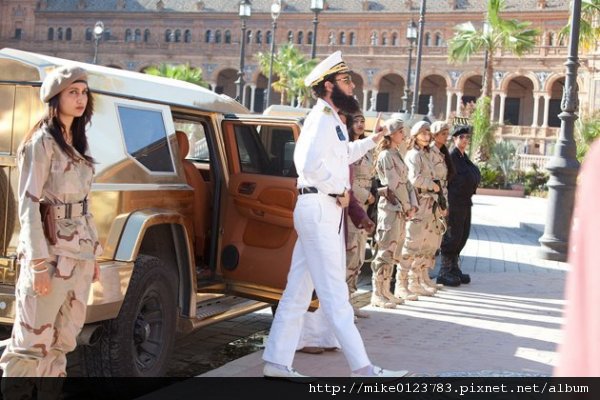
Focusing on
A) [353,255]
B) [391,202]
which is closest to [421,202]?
[391,202]

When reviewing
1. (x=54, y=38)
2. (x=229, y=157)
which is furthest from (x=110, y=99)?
(x=54, y=38)

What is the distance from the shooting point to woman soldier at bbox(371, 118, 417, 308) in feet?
26.8

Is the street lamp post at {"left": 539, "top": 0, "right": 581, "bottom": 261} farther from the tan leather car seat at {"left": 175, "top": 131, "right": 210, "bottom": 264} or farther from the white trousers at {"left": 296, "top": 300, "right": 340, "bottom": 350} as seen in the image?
the tan leather car seat at {"left": 175, "top": 131, "right": 210, "bottom": 264}

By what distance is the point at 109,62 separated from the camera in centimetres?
8000

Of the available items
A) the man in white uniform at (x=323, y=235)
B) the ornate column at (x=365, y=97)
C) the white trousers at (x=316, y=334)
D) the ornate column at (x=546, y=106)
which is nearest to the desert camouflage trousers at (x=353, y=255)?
the white trousers at (x=316, y=334)

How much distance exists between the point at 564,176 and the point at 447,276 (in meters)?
4.35

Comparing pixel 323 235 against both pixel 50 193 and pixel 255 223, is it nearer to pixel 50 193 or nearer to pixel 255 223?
pixel 255 223

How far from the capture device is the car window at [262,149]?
6.43 meters

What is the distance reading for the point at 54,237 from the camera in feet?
13.1

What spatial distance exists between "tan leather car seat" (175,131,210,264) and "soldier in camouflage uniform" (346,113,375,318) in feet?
4.32

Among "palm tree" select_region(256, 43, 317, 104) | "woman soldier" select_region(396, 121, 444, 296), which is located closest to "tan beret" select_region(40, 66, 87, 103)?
"woman soldier" select_region(396, 121, 444, 296)

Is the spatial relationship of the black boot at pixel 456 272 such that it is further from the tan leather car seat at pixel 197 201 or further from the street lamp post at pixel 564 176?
the tan leather car seat at pixel 197 201

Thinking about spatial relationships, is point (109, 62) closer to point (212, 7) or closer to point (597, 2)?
point (212, 7)

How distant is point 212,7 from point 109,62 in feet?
38.5
